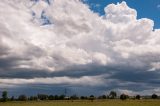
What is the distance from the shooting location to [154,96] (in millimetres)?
178500

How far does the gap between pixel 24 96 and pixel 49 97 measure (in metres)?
17.6

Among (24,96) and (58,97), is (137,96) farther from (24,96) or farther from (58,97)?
(24,96)

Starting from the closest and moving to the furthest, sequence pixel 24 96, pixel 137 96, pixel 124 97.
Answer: pixel 124 97, pixel 137 96, pixel 24 96

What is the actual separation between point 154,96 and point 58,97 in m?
57.9

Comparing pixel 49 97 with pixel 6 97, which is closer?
pixel 6 97

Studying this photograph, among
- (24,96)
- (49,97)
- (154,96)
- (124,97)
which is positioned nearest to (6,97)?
(24,96)

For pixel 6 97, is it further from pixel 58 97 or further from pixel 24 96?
pixel 58 97

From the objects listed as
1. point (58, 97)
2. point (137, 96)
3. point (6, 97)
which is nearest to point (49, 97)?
point (58, 97)

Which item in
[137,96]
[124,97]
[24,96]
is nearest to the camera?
[124,97]

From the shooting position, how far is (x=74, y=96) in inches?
7648

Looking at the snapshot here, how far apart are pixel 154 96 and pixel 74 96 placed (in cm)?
4827

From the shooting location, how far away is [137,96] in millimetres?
170375

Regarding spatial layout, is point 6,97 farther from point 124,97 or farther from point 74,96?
point 124,97

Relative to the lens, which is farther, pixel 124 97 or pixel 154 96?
pixel 154 96
